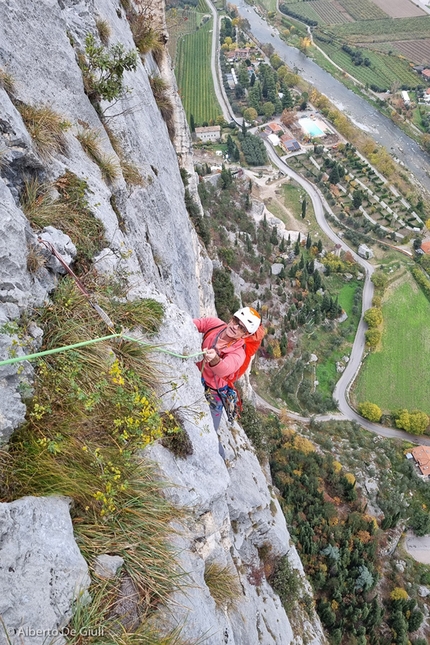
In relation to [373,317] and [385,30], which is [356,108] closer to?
[385,30]

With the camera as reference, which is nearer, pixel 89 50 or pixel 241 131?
pixel 89 50

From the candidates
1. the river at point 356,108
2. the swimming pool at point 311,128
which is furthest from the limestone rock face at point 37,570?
the swimming pool at point 311,128

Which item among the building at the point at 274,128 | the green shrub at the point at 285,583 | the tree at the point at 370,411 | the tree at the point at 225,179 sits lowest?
the tree at the point at 370,411

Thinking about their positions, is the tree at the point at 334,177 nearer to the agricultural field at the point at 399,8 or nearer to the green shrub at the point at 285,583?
the green shrub at the point at 285,583

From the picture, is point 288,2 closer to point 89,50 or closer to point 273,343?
point 273,343

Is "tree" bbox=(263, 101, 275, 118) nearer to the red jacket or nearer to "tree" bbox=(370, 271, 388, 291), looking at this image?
"tree" bbox=(370, 271, 388, 291)

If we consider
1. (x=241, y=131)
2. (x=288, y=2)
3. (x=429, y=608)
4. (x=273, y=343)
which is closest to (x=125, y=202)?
(x=429, y=608)

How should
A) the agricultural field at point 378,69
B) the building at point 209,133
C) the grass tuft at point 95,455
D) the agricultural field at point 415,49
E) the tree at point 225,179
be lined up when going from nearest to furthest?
the grass tuft at point 95,455
the tree at point 225,179
the building at point 209,133
the agricultural field at point 378,69
the agricultural field at point 415,49
